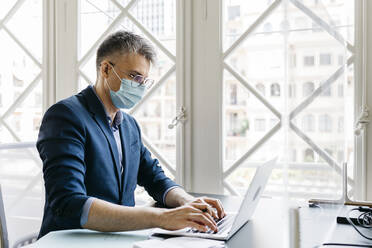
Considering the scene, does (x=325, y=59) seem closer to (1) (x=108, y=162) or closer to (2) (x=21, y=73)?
(1) (x=108, y=162)

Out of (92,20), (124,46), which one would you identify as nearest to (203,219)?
(124,46)

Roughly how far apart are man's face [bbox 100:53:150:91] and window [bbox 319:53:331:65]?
0.92 metres

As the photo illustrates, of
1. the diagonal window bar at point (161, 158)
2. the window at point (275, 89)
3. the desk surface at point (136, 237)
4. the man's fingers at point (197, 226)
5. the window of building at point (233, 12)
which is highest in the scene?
the window of building at point (233, 12)

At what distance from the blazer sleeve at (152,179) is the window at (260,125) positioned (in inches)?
22.3

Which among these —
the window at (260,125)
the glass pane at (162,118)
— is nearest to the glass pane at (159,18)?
the glass pane at (162,118)

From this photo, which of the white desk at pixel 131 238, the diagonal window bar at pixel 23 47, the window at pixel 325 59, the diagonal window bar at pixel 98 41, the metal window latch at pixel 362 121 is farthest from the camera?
→ the diagonal window bar at pixel 23 47

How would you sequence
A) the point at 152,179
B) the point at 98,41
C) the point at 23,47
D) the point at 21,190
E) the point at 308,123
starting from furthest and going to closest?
1. the point at 23,47
2. the point at 98,41
3. the point at 152,179
4. the point at 21,190
5. the point at 308,123

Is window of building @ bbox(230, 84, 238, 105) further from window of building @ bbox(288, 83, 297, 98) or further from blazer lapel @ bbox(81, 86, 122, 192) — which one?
window of building @ bbox(288, 83, 297, 98)

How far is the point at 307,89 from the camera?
61 centimetres

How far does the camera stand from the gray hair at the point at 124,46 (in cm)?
152

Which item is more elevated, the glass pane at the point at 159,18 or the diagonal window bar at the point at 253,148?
the glass pane at the point at 159,18

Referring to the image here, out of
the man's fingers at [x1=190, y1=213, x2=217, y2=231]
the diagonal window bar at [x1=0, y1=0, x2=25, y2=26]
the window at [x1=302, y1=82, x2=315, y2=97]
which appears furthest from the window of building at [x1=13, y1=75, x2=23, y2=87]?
the window at [x1=302, y1=82, x2=315, y2=97]

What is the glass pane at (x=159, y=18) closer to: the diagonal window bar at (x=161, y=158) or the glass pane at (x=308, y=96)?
the diagonal window bar at (x=161, y=158)

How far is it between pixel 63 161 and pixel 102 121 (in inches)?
11.7
